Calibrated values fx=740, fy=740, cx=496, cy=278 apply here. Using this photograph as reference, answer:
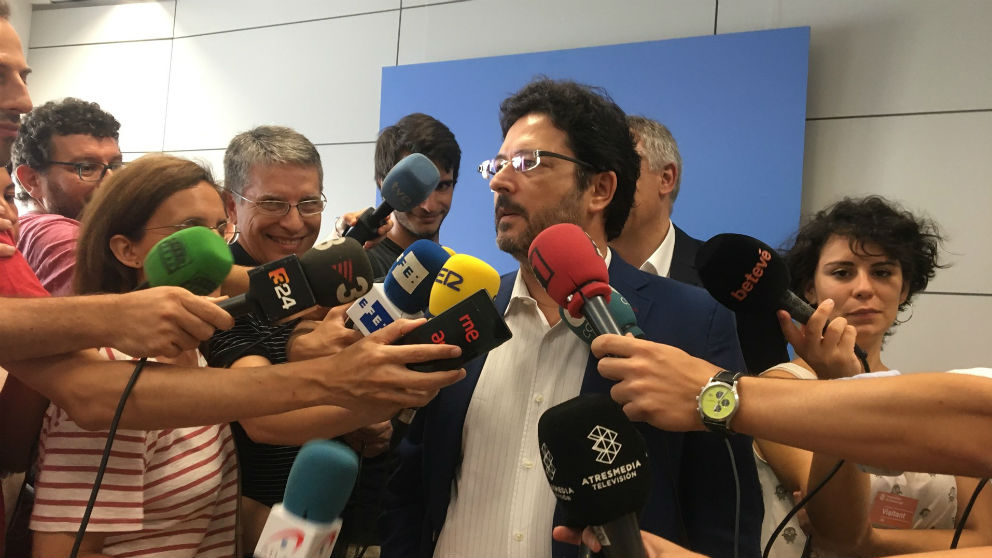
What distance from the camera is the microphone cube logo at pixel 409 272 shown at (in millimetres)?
1199

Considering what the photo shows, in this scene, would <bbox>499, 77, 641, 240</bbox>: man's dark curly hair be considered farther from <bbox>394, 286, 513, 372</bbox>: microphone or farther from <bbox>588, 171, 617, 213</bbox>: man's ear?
<bbox>394, 286, 513, 372</bbox>: microphone

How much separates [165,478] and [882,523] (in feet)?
4.58

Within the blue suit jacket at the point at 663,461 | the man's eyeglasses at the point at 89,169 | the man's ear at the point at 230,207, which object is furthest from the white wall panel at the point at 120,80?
the blue suit jacket at the point at 663,461

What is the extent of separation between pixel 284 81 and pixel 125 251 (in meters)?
3.21

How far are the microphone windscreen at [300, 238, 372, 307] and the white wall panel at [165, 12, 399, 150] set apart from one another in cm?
310

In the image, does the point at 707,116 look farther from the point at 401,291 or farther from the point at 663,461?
the point at 401,291

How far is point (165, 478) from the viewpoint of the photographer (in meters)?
1.25

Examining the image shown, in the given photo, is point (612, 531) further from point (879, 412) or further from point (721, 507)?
point (721, 507)

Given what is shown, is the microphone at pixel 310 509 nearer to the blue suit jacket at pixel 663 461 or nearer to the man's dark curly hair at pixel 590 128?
the blue suit jacket at pixel 663 461

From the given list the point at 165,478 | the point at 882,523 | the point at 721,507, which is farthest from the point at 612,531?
the point at 882,523

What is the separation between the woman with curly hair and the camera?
1.36 meters

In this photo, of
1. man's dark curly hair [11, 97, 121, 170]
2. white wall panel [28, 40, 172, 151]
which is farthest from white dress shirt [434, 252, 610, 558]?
white wall panel [28, 40, 172, 151]

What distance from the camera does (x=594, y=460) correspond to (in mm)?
858

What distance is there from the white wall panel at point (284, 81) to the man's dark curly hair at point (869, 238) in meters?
2.69
